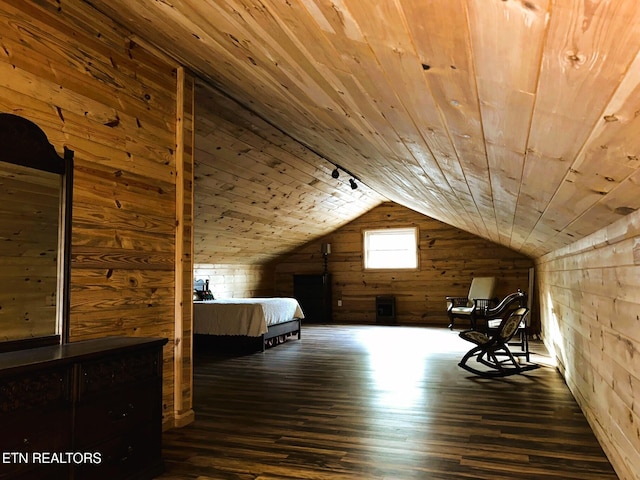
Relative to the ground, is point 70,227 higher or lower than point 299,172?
lower

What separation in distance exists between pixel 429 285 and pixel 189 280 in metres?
7.16

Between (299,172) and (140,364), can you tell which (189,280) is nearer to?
(140,364)

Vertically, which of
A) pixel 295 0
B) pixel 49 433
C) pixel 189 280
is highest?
pixel 295 0

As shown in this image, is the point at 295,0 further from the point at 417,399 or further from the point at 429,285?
the point at 429,285

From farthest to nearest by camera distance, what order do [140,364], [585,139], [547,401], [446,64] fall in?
[547,401]
[140,364]
[585,139]
[446,64]

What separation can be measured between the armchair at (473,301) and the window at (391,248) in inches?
58.8

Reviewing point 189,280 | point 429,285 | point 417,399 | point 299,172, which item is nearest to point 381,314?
point 429,285

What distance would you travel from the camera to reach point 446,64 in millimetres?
1214

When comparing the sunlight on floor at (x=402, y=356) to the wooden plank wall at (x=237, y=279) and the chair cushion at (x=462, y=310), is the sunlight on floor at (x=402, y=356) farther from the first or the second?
the wooden plank wall at (x=237, y=279)

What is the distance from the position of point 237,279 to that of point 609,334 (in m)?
8.00

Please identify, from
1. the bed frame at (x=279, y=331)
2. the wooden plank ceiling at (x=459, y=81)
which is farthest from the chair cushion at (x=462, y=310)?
the wooden plank ceiling at (x=459, y=81)

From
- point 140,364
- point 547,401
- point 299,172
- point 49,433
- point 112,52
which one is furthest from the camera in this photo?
point 299,172

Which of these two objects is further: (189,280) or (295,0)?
(189,280)

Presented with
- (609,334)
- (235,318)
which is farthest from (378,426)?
(235,318)
